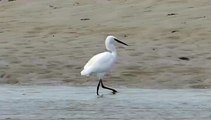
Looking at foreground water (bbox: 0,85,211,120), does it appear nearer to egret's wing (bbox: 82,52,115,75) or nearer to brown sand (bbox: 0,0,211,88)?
egret's wing (bbox: 82,52,115,75)

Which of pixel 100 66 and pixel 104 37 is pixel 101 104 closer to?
pixel 100 66

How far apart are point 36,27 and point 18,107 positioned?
887cm

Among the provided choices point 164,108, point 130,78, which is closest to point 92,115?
point 164,108

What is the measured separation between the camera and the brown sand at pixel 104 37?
46.4 feet

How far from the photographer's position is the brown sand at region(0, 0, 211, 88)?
46.4 ft

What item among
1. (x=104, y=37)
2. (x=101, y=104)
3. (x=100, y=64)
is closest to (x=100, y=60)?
(x=100, y=64)

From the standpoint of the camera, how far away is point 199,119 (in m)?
9.77

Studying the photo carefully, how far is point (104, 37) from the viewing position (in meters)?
17.9

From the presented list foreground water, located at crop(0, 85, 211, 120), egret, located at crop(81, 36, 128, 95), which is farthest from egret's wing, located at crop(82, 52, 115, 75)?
foreground water, located at crop(0, 85, 211, 120)

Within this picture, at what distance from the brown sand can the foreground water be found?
944 millimetres

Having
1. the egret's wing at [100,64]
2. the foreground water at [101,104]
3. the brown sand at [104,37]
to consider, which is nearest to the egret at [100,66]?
the egret's wing at [100,64]

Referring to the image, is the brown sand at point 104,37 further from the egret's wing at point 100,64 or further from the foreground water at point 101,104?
the foreground water at point 101,104

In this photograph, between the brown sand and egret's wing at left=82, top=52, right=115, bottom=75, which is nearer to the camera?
egret's wing at left=82, top=52, right=115, bottom=75

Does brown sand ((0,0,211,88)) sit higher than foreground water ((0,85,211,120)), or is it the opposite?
foreground water ((0,85,211,120))
